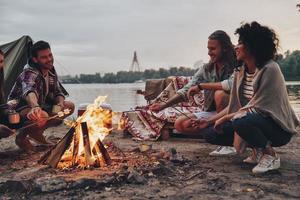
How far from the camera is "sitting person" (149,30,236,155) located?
5598 mm

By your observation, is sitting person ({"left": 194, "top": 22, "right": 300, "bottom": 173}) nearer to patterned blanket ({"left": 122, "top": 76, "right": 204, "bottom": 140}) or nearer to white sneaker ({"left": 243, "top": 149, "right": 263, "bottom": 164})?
white sneaker ({"left": 243, "top": 149, "right": 263, "bottom": 164})

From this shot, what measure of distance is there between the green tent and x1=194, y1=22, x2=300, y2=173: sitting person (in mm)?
7071

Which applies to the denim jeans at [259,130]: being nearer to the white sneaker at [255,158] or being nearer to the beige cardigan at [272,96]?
the beige cardigan at [272,96]

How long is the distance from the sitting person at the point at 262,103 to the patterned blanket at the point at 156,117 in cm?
277

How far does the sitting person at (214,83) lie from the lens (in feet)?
18.4

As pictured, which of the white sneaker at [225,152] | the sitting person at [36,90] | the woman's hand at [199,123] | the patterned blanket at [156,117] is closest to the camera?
the woman's hand at [199,123]

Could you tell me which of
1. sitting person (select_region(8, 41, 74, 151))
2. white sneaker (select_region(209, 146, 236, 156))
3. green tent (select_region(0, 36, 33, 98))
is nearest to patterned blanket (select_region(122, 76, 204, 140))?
white sneaker (select_region(209, 146, 236, 156))

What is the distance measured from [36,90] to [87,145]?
1489 mm

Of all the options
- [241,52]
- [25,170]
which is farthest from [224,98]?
[25,170]

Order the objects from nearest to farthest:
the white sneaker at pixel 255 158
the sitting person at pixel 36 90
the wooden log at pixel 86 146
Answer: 1. the wooden log at pixel 86 146
2. the white sneaker at pixel 255 158
3. the sitting person at pixel 36 90

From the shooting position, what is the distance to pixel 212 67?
599cm

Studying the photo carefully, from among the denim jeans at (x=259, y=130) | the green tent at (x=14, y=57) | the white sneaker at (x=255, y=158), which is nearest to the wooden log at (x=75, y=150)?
the denim jeans at (x=259, y=130)

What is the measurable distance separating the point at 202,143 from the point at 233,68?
1.93 m

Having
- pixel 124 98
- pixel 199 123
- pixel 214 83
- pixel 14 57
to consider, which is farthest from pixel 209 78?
pixel 124 98
